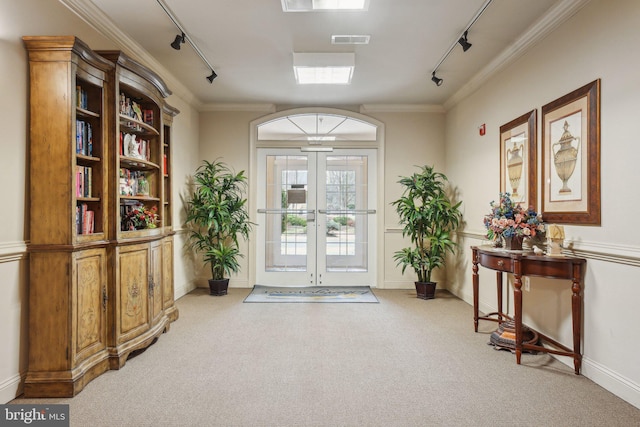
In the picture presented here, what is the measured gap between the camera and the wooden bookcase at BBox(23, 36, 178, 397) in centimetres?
229

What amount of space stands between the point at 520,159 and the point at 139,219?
11.5ft

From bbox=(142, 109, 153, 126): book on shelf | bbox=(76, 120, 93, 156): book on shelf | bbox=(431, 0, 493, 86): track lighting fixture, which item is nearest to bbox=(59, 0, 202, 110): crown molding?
bbox=(142, 109, 153, 126): book on shelf

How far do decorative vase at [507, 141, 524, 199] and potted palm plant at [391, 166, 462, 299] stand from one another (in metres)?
1.19

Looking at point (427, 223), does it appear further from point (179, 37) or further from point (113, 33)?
point (113, 33)

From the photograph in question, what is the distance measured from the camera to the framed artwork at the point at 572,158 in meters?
2.53

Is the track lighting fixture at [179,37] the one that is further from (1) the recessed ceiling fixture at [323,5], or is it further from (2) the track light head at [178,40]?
(1) the recessed ceiling fixture at [323,5]

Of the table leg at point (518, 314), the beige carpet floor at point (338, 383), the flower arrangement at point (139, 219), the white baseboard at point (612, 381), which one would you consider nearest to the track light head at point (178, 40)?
the flower arrangement at point (139, 219)

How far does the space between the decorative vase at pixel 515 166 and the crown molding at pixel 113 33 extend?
379 centimetres

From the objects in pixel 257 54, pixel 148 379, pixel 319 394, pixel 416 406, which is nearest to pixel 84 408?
pixel 148 379

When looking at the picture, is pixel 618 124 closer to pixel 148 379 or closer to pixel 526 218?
pixel 526 218

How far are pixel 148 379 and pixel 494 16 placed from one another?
12.5 feet

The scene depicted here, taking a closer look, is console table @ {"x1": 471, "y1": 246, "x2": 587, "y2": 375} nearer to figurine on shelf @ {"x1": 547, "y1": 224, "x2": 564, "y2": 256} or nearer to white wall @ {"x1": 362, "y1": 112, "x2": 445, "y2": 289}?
figurine on shelf @ {"x1": 547, "y1": 224, "x2": 564, "y2": 256}

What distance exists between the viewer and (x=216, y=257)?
4980mm

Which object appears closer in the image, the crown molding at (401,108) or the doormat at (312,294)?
the doormat at (312,294)
